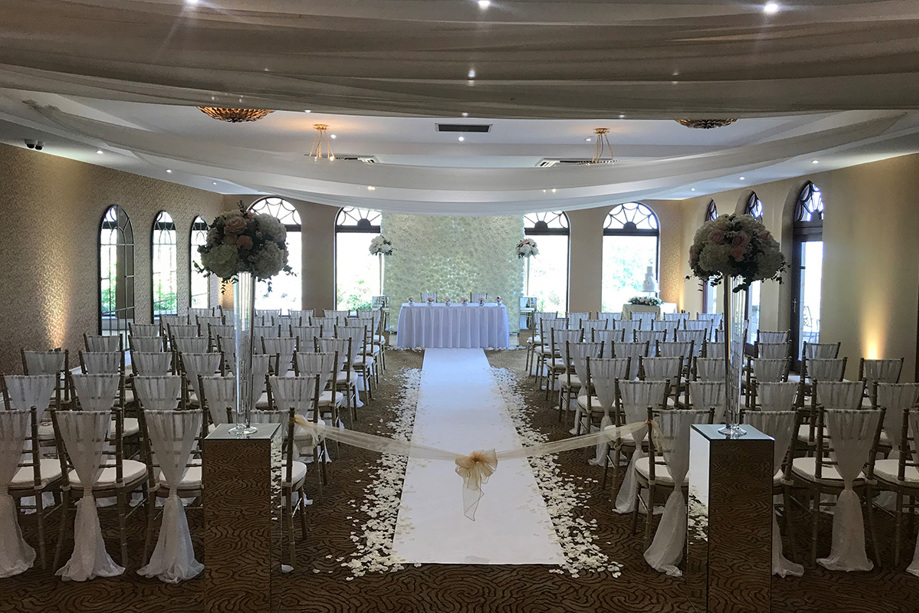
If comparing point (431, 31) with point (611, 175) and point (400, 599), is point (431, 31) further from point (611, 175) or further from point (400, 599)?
point (611, 175)

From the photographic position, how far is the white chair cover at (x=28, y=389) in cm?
551

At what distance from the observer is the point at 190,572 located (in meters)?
4.29

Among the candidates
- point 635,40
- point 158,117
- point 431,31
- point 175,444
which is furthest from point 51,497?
A: point 158,117

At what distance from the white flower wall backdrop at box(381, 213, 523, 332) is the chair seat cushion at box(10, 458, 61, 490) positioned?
525 inches

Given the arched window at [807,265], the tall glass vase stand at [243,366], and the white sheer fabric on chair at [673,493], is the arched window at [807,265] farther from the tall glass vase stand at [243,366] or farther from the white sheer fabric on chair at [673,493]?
the tall glass vase stand at [243,366]

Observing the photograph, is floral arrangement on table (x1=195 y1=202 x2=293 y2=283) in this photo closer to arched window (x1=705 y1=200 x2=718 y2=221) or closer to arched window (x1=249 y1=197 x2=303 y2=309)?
arched window (x1=705 y1=200 x2=718 y2=221)

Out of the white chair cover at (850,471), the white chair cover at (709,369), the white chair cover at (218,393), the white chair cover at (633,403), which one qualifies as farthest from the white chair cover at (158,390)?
the white chair cover at (709,369)

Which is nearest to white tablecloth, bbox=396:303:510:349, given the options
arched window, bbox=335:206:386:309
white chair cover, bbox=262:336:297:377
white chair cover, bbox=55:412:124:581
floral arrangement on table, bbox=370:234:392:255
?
floral arrangement on table, bbox=370:234:392:255

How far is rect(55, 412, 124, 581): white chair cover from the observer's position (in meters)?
4.25

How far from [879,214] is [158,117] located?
31.8ft

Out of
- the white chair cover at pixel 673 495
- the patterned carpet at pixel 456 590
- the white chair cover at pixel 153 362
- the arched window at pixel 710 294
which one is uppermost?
the arched window at pixel 710 294

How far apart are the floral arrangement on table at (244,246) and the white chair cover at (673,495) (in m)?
2.53

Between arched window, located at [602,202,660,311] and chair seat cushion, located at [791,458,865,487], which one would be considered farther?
arched window, located at [602,202,660,311]

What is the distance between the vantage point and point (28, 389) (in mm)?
5543
